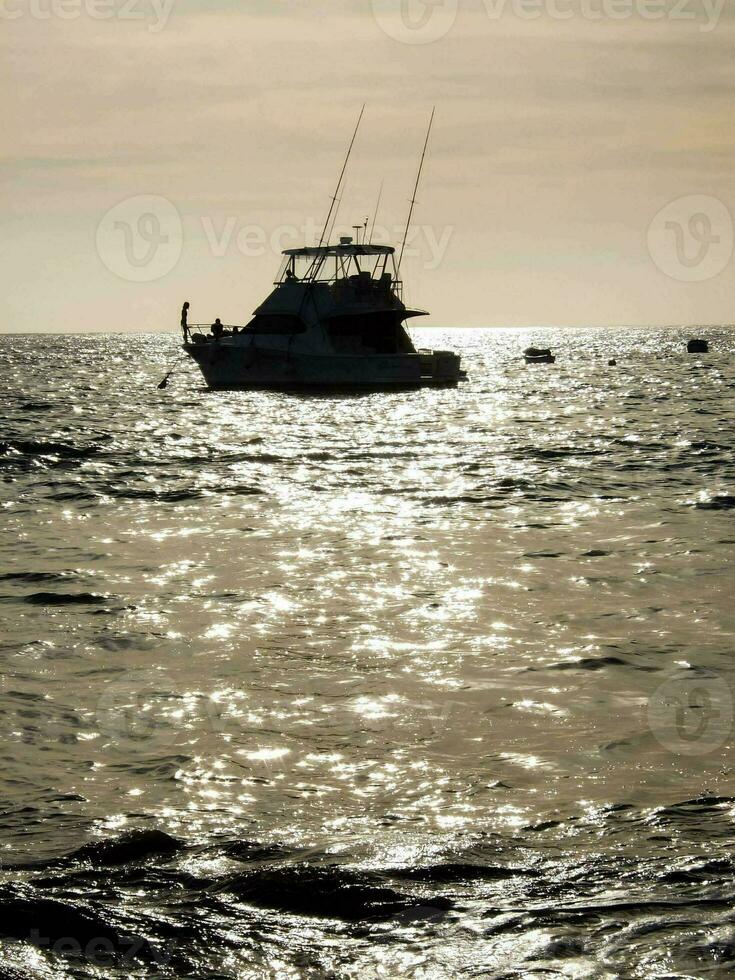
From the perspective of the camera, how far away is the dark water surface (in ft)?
14.3

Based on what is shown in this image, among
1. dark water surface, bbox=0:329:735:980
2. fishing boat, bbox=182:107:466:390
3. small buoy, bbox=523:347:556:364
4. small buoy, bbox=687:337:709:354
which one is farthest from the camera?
small buoy, bbox=687:337:709:354

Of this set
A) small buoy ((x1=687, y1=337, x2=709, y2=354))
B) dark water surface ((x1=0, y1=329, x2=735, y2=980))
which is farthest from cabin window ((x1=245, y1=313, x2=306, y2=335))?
small buoy ((x1=687, y1=337, x2=709, y2=354))

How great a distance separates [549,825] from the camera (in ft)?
17.8

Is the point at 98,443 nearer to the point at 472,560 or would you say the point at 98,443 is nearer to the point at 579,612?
the point at 472,560

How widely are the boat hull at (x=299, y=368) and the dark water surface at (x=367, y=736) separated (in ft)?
94.8

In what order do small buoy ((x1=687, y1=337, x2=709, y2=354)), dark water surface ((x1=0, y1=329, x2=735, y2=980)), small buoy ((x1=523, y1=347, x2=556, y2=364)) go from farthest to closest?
small buoy ((x1=687, y1=337, x2=709, y2=354)) < small buoy ((x1=523, y1=347, x2=556, y2=364)) < dark water surface ((x1=0, y1=329, x2=735, y2=980))

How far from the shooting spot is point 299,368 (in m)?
46.4

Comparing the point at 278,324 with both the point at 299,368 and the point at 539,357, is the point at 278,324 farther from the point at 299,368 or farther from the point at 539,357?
the point at 539,357

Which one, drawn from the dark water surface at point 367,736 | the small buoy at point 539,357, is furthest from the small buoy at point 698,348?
the dark water surface at point 367,736

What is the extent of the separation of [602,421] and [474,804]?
3120 centimetres

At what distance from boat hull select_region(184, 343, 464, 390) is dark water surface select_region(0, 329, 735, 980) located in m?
28.9

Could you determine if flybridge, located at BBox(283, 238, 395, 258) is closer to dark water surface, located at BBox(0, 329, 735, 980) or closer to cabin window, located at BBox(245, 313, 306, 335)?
cabin window, located at BBox(245, 313, 306, 335)

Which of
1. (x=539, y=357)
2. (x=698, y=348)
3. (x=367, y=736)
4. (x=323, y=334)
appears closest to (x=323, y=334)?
(x=323, y=334)

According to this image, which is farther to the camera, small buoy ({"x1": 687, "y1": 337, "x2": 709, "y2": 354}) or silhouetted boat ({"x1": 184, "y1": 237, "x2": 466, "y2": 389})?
small buoy ({"x1": 687, "y1": 337, "x2": 709, "y2": 354})
